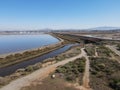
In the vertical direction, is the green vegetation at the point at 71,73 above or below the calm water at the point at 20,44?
above

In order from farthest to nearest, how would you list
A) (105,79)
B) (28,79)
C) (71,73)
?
(71,73) < (105,79) < (28,79)

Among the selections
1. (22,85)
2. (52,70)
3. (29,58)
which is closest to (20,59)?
(29,58)

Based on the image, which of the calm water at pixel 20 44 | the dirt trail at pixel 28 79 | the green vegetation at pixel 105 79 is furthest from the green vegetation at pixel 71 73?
the calm water at pixel 20 44

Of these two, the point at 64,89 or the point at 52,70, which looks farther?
the point at 52,70

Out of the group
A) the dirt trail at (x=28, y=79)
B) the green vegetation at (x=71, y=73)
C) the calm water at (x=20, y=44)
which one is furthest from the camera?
the calm water at (x=20, y=44)

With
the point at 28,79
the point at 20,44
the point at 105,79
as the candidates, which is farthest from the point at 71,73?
the point at 20,44

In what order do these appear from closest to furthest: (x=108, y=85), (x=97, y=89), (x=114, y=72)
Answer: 1. (x=97, y=89)
2. (x=108, y=85)
3. (x=114, y=72)

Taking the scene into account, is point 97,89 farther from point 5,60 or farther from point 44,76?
point 5,60

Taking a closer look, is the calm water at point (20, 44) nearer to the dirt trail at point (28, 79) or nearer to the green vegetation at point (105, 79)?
the dirt trail at point (28, 79)

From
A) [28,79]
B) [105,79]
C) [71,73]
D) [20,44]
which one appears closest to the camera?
[28,79]

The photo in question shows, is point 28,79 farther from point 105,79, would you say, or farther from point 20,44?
point 20,44

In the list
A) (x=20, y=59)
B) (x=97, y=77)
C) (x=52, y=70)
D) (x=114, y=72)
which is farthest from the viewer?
(x=20, y=59)
